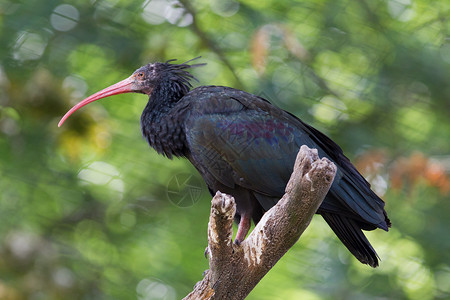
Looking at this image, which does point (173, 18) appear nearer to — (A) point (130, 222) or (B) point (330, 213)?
(A) point (130, 222)

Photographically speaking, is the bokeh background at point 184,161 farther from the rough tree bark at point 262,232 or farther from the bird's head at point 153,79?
the rough tree bark at point 262,232

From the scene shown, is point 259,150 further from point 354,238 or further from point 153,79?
point 153,79

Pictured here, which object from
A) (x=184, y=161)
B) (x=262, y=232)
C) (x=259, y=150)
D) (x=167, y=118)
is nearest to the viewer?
(x=262, y=232)

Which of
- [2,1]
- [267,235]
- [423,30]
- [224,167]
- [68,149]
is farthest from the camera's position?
[423,30]

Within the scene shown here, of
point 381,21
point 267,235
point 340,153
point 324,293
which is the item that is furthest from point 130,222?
point 267,235

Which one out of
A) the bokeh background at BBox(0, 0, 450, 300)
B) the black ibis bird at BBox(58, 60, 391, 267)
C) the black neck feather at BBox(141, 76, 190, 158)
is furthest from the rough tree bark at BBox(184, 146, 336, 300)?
the bokeh background at BBox(0, 0, 450, 300)

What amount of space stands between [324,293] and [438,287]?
1.31m

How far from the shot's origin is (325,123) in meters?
5.94

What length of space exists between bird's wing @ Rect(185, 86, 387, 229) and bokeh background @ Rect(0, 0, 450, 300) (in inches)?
76.9

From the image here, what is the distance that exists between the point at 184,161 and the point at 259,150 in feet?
9.13

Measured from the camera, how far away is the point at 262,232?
2.68m

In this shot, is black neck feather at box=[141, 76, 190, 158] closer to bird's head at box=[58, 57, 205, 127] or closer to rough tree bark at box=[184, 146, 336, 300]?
bird's head at box=[58, 57, 205, 127]

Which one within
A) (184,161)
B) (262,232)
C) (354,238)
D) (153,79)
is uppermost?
(262,232)

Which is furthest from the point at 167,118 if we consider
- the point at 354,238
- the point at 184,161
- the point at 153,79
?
the point at 184,161
